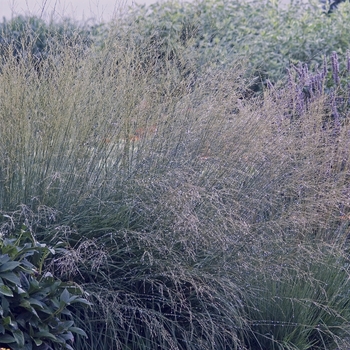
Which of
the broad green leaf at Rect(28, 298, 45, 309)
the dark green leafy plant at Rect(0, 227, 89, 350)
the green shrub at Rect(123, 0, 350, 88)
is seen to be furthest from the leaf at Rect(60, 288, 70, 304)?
the green shrub at Rect(123, 0, 350, 88)

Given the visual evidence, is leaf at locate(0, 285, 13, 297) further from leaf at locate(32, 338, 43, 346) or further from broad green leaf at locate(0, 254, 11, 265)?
leaf at locate(32, 338, 43, 346)

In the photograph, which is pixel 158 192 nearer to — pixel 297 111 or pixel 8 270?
pixel 8 270

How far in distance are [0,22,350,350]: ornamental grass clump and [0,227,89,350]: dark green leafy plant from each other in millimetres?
256

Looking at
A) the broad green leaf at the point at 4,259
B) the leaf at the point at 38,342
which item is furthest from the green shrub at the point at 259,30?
the leaf at the point at 38,342

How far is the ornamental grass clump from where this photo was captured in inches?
155

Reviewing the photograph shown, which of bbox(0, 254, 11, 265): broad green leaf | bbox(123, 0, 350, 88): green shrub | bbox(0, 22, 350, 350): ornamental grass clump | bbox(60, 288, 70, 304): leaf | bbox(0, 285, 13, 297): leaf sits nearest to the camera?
bbox(0, 285, 13, 297): leaf

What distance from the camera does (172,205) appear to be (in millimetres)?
4008

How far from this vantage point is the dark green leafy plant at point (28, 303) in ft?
10.4

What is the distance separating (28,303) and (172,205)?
3.61ft

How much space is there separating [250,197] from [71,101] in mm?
1242

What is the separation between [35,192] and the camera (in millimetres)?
4148

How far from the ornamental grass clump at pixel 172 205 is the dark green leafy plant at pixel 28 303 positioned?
256 mm

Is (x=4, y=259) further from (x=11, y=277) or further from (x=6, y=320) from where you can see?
(x=6, y=320)

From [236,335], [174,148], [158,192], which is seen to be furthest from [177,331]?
[174,148]
